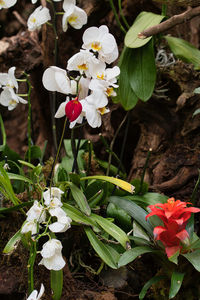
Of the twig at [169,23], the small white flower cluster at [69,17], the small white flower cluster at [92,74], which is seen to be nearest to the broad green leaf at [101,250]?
the small white flower cluster at [92,74]

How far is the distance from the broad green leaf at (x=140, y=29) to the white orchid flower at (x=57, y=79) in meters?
0.57

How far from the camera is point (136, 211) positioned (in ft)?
5.39

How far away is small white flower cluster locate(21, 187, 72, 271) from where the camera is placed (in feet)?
4.36

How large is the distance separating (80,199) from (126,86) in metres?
0.71

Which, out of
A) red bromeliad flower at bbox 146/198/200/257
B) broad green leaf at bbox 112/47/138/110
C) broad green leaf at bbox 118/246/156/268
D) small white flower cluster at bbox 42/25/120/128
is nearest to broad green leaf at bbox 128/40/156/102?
broad green leaf at bbox 112/47/138/110

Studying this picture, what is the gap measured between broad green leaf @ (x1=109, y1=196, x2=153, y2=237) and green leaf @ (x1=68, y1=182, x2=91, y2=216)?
6.6 inches

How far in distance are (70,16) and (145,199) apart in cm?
91

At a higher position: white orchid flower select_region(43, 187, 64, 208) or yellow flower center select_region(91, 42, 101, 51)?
yellow flower center select_region(91, 42, 101, 51)

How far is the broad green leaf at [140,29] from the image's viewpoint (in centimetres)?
191

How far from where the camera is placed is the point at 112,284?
5.57ft

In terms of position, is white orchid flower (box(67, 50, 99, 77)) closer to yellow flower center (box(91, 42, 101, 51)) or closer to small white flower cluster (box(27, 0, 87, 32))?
yellow flower center (box(91, 42, 101, 51))

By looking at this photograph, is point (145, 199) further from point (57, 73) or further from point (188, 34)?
point (188, 34)

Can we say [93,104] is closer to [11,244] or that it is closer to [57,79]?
[57,79]

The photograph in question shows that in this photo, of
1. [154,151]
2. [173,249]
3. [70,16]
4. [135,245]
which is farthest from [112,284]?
[70,16]
